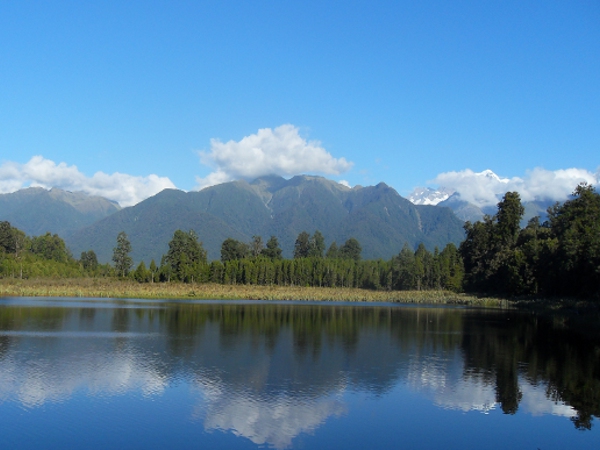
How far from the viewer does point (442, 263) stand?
117 meters

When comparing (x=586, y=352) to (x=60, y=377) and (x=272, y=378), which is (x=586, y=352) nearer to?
(x=272, y=378)

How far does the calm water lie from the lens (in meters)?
17.3

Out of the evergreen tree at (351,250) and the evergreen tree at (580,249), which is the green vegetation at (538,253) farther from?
the evergreen tree at (351,250)

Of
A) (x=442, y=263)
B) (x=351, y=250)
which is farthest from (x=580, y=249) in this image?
(x=351, y=250)

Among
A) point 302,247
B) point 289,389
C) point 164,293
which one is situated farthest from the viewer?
point 302,247

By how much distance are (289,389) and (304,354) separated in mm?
8971

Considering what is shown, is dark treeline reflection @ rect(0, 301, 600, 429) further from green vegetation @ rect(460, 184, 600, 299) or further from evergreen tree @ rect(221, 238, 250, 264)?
evergreen tree @ rect(221, 238, 250, 264)

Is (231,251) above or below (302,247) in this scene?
below

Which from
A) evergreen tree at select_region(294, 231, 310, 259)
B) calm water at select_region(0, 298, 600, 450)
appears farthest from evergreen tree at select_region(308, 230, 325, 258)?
calm water at select_region(0, 298, 600, 450)

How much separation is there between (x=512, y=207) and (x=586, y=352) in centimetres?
6447

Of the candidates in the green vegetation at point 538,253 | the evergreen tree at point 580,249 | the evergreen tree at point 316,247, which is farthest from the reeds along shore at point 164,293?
the evergreen tree at point 316,247

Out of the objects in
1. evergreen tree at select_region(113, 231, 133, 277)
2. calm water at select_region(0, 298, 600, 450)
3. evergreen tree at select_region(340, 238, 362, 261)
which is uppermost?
evergreen tree at select_region(340, 238, 362, 261)

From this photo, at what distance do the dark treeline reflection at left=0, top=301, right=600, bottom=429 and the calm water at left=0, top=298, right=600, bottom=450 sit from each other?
0.43ft

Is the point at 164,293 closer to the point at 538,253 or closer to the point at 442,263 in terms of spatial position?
the point at 538,253
